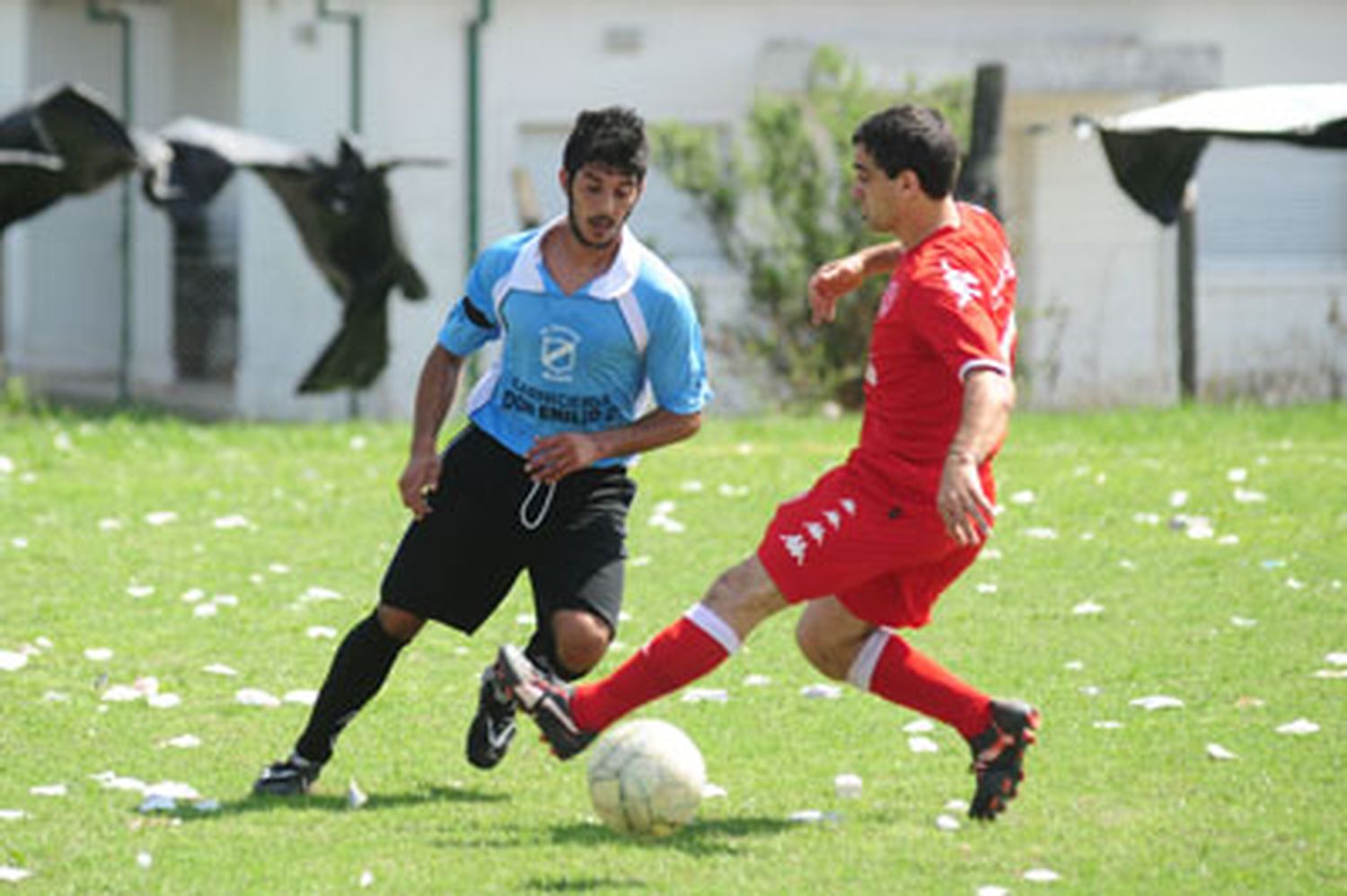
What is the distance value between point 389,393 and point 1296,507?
9774mm

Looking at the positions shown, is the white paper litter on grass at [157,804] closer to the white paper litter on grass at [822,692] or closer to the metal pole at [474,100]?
the white paper litter on grass at [822,692]

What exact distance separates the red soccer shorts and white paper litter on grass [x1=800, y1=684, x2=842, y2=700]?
1.73 m

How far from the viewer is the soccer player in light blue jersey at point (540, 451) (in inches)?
254

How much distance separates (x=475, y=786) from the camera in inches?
262

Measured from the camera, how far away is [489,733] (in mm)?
6594

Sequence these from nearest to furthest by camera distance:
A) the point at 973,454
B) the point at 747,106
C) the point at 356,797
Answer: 1. the point at 973,454
2. the point at 356,797
3. the point at 747,106

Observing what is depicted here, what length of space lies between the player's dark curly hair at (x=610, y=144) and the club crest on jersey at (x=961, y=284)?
0.86m

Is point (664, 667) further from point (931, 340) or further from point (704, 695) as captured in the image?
point (704, 695)

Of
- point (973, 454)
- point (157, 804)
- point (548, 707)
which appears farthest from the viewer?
point (157, 804)

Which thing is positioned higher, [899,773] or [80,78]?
[80,78]

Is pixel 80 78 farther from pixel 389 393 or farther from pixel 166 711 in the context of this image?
pixel 166 711

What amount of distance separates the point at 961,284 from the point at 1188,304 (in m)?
12.7

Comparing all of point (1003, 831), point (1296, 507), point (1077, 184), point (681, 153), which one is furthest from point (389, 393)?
point (1003, 831)

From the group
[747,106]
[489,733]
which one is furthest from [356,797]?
[747,106]
